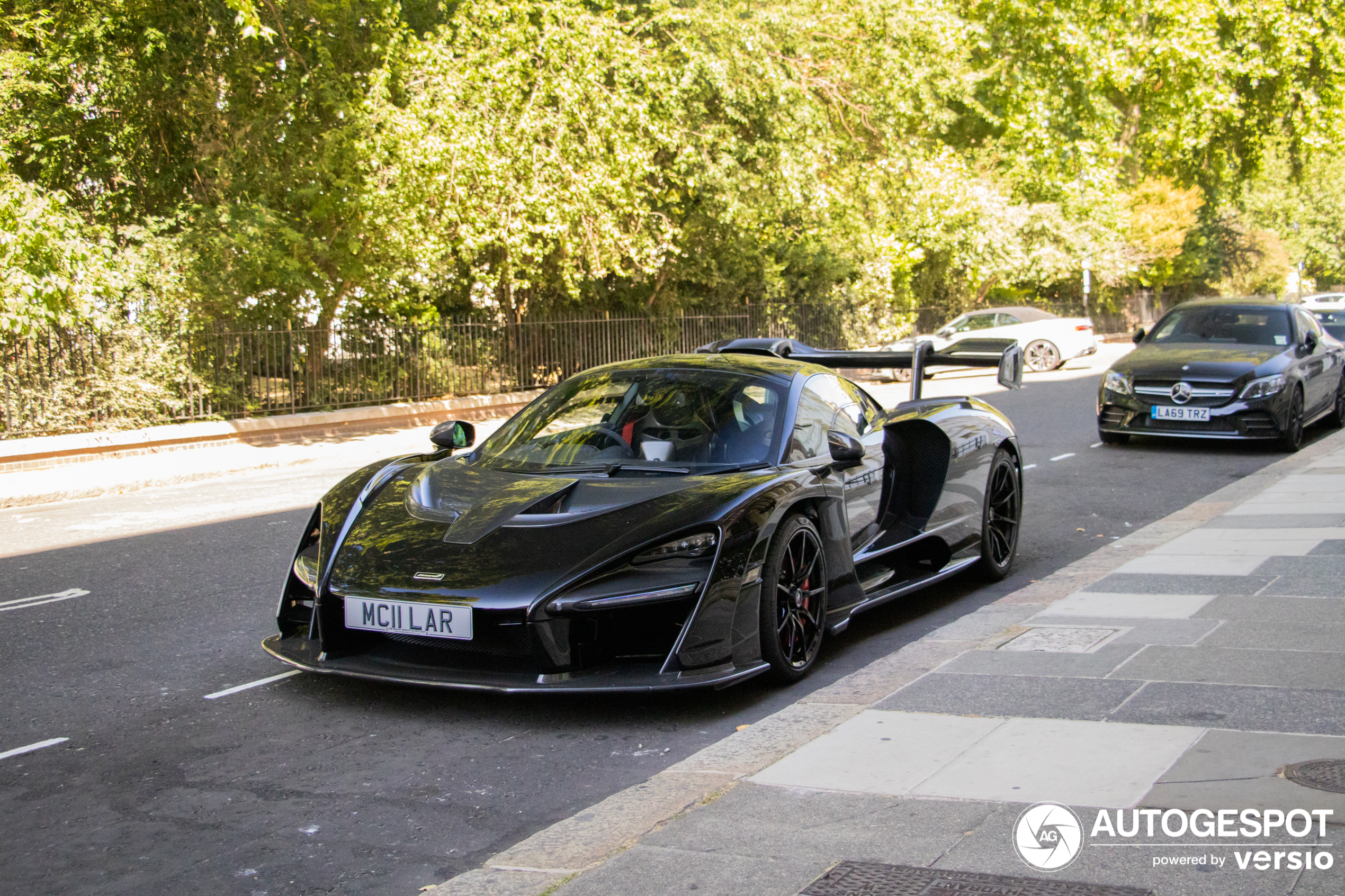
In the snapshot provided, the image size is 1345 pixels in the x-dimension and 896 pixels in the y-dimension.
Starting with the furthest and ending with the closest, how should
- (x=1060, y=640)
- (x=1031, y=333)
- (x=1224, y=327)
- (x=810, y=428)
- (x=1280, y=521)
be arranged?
(x=1031, y=333)
(x=1224, y=327)
(x=1280, y=521)
(x=810, y=428)
(x=1060, y=640)

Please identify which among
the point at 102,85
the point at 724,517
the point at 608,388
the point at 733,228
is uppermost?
the point at 102,85

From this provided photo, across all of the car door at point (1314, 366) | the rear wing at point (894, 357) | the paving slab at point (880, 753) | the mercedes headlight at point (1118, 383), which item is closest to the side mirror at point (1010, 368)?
the rear wing at point (894, 357)

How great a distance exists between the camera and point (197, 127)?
18781 mm

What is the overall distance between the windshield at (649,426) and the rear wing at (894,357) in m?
1.03

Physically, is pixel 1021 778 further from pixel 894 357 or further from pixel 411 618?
pixel 894 357

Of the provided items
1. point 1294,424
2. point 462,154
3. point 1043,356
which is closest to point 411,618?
point 1294,424

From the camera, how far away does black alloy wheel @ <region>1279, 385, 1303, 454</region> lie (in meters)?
13.0

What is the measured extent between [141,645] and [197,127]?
583 inches

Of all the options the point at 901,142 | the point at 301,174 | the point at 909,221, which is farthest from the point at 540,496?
the point at 909,221

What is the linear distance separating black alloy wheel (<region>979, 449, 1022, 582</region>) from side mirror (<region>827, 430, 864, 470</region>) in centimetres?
159

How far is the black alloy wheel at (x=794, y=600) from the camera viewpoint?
4.92 metres

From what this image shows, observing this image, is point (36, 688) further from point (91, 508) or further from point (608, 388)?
point (91, 508)

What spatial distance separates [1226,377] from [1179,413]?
0.60 metres

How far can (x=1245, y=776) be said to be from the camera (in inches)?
138
